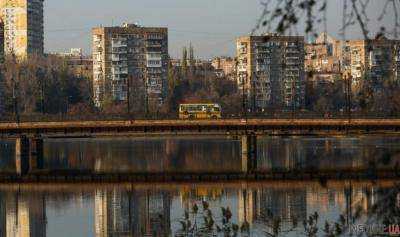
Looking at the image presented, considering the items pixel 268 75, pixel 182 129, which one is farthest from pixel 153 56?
pixel 182 129

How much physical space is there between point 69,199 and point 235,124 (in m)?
21.4

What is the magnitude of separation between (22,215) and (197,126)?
26.1 meters

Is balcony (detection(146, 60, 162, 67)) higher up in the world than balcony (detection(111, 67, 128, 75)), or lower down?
higher up

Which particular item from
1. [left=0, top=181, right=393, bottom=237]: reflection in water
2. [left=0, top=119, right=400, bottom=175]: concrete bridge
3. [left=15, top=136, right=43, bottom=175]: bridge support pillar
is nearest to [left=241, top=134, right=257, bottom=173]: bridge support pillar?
[left=0, top=119, right=400, bottom=175]: concrete bridge

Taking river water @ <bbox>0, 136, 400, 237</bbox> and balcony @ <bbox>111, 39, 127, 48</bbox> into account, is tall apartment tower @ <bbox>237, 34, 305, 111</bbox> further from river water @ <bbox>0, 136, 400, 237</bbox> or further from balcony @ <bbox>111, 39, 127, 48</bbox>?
river water @ <bbox>0, 136, 400, 237</bbox>

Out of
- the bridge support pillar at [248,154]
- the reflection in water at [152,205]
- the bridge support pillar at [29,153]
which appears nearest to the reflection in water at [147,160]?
the bridge support pillar at [248,154]

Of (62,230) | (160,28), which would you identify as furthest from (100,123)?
(160,28)

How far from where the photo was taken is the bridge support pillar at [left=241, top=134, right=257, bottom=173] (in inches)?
2510

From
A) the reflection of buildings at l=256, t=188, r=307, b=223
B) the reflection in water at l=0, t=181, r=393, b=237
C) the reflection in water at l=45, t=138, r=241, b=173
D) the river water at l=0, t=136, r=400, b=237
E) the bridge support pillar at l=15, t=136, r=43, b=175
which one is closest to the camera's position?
the river water at l=0, t=136, r=400, b=237

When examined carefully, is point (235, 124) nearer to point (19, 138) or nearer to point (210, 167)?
point (210, 167)

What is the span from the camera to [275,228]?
15875 millimetres

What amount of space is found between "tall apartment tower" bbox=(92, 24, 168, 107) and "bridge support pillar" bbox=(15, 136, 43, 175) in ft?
287

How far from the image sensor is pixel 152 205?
153ft

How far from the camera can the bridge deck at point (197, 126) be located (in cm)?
6781
